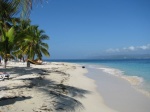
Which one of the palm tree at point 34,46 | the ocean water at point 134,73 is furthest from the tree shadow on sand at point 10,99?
the palm tree at point 34,46

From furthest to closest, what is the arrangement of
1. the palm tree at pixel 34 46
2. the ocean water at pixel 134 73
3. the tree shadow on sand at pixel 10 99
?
the palm tree at pixel 34 46
the ocean water at pixel 134 73
the tree shadow on sand at pixel 10 99

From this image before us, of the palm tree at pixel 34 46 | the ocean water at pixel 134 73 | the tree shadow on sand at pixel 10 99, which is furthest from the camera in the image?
the palm tree at pixel 34 46

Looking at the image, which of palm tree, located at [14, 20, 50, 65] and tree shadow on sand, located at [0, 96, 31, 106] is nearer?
tree shadow on sand, located at [0, 96, 31, 106]

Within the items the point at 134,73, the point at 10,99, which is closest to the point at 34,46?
the point at 134,73

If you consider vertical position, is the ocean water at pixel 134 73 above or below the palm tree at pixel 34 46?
below

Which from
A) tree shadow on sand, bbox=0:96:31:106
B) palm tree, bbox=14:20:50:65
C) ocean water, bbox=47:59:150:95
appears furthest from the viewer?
palm tree, bbox=14:20:50:65

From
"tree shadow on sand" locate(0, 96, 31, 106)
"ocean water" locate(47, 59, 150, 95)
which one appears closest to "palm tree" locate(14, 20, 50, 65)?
"ocean water" locate(47, 59, 150, 95)

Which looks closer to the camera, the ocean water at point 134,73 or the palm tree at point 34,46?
the ocean water at point 134,73

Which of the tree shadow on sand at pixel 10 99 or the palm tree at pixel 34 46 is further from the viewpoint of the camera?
the palm tree at pixel 34 46

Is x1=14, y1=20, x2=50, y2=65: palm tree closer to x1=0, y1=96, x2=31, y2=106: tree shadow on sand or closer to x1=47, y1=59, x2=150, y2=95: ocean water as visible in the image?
x1=47, y1=59, x2=150, y2=95: ocean water

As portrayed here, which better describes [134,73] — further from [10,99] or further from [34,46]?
[10,99]

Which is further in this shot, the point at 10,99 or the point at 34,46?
the point at 34,46

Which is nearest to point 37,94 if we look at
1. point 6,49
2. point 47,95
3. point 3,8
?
point 47,95

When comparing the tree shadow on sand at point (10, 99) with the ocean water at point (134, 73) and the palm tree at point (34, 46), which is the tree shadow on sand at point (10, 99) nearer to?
the ocean water at point (134, 73)
